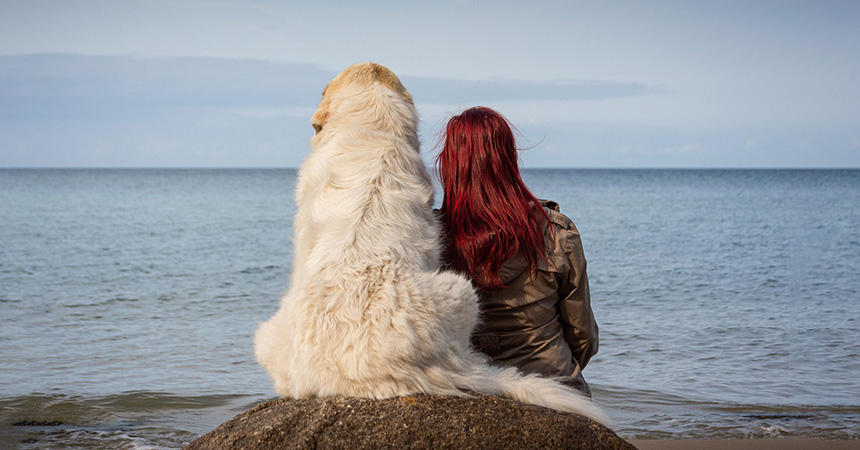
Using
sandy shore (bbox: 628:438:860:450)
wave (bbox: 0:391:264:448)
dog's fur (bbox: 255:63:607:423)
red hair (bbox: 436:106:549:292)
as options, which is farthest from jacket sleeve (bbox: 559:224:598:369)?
wave (bbox: 0:391:264:448)

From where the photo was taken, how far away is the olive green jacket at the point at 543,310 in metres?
3.30

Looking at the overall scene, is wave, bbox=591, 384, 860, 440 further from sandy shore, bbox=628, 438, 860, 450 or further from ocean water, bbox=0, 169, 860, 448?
sandy shore, bbox=628, 438, 860, 450

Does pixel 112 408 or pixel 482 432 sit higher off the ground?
pixel 482 432

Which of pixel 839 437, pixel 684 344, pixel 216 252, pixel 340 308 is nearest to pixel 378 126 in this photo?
pixel 340 308

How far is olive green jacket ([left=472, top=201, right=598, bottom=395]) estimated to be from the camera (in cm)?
330

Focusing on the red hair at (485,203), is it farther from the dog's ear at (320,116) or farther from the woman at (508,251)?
the dog's ear at (320,116)

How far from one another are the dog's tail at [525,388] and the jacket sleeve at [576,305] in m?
0.48

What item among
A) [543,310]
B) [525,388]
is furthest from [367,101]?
[525,388]

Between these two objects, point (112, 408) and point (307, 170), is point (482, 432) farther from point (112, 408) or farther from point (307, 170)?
point (112, 408)

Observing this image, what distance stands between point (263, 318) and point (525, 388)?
9.52m

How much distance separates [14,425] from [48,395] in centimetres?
80

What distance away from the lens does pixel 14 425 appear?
671 cm

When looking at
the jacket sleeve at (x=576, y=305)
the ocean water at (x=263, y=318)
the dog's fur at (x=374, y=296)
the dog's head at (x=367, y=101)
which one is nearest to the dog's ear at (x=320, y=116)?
the dog's head at (x=367, y=101)

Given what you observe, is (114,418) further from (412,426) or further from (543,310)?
(412,426)
